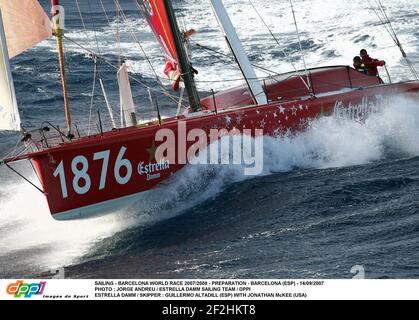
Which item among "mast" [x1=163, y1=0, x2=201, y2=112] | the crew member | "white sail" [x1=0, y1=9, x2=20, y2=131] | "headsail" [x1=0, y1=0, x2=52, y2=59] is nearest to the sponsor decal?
the crew member

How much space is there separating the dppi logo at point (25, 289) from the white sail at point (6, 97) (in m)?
3.47

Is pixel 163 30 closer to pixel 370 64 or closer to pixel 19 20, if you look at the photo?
pixel 19 20

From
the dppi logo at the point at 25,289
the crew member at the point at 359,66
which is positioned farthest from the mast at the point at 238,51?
the dppi logo at the point at 25,289

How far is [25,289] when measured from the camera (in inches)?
189

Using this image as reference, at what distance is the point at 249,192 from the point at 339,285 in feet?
15.7

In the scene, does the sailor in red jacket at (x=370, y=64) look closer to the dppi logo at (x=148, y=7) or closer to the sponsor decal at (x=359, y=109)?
the sponsor decal at (x=359, y=109)

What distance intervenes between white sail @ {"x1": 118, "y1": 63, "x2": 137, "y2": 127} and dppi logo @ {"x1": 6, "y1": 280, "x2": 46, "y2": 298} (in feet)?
16.6

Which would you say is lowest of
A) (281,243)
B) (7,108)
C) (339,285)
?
(281,243)

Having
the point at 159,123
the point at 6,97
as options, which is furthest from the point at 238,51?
the point at 6,97

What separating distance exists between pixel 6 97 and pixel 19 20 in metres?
1.07

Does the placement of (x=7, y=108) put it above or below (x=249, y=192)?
above

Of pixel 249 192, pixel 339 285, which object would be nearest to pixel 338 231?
pixel 249 192
